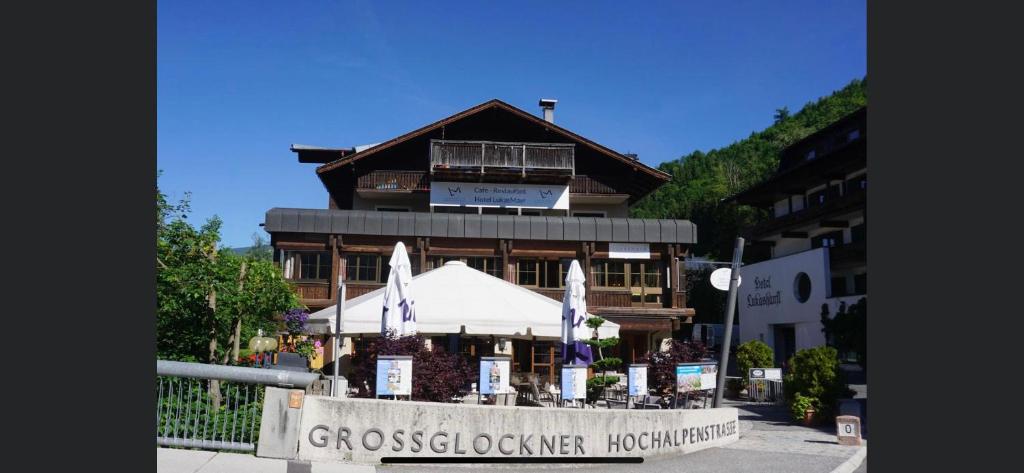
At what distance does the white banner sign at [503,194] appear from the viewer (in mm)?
30000

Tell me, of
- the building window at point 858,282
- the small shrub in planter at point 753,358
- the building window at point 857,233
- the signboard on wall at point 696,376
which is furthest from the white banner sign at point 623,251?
the signboard on wall at point 696,376

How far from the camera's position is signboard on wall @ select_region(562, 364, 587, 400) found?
11312 mm

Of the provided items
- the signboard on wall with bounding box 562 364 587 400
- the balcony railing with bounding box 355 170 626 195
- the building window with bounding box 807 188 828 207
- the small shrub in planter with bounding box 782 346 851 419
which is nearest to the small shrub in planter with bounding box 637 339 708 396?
the signboard on wall with bounding box 562 364 587 400

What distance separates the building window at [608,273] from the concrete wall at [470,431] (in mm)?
16958

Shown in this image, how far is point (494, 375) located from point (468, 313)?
2.69 m

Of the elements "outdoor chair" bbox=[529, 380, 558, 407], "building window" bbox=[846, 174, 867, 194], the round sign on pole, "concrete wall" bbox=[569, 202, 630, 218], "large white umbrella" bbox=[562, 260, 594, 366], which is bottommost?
"outdoor chair" bbox=[529, 380, 558, 407]

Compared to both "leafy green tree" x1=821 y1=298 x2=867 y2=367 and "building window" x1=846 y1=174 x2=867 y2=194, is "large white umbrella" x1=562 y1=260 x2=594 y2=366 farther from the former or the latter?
"building window" x1=846 y1=174 x2=867 y2=194

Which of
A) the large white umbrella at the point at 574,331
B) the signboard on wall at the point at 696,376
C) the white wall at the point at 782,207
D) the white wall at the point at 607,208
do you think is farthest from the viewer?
the white wall at the point at 782,207

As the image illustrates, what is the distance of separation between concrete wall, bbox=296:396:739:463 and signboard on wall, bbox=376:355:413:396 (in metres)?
1.51

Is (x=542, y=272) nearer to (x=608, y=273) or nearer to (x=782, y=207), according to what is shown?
(x=608, y=273)

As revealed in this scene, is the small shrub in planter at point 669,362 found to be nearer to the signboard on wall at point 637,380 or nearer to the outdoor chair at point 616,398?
the outdoor chair at point 616,398

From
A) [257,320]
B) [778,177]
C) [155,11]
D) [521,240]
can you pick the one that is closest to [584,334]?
[257,320]

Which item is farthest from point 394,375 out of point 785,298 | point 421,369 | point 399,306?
point 785,298

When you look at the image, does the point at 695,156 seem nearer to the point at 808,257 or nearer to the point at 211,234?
the point at 808,257
